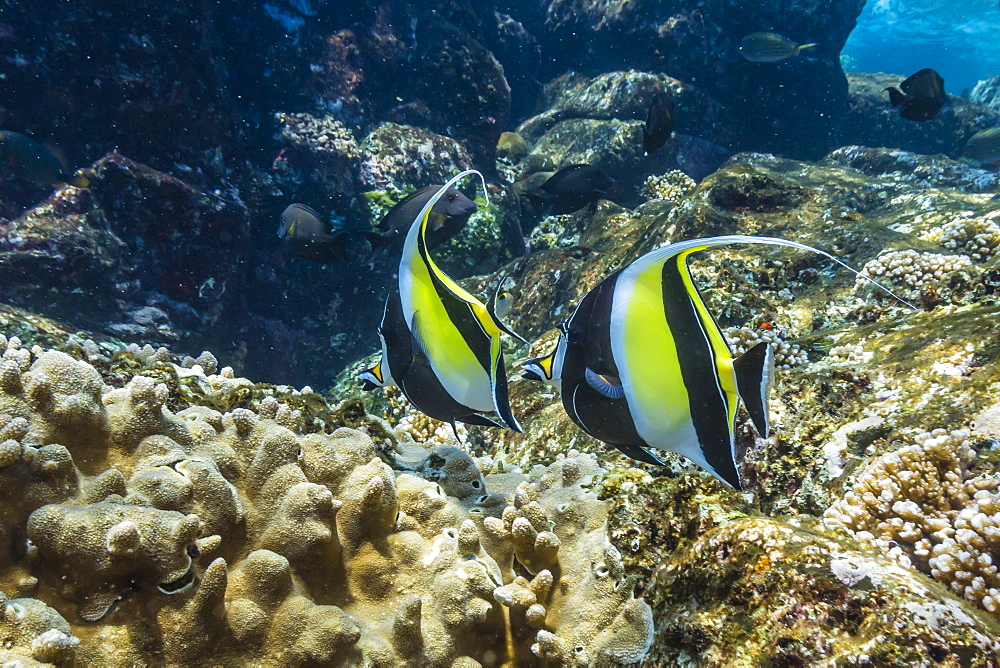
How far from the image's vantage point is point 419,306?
1.63 meters

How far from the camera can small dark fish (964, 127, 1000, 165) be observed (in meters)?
10.7

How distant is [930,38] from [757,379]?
79.9m

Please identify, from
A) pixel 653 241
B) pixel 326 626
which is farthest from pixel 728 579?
pixel 653 241

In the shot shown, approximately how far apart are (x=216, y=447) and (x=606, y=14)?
53.3 feet

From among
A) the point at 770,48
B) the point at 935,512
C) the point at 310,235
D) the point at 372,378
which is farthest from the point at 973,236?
the point at 770,48

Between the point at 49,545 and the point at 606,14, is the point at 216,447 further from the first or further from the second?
the point at 606,14

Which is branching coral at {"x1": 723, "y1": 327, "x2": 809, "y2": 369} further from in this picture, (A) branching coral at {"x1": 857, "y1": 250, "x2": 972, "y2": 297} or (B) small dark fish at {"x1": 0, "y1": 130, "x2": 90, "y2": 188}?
(B) small dark fish at {"x1": 0, "y1": 130, "x2": 90, "y2": 188}

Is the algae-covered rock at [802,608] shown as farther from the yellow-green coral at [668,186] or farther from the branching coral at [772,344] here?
the yellow-green coral at [668,186]

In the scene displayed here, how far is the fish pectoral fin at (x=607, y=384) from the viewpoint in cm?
135

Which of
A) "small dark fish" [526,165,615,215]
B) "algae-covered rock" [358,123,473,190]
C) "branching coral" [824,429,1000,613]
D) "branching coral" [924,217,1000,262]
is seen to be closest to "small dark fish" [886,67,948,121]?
"branching coral" [924,217,1000,262]

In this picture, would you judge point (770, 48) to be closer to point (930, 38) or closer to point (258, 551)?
point (258, 551)

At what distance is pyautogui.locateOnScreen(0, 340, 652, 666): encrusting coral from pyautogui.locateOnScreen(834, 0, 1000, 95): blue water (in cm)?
5209

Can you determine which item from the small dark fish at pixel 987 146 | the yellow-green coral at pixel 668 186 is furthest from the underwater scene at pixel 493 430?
the small dark fish at pixel 987 146

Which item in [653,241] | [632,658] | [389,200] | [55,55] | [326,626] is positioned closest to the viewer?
[326,626]
